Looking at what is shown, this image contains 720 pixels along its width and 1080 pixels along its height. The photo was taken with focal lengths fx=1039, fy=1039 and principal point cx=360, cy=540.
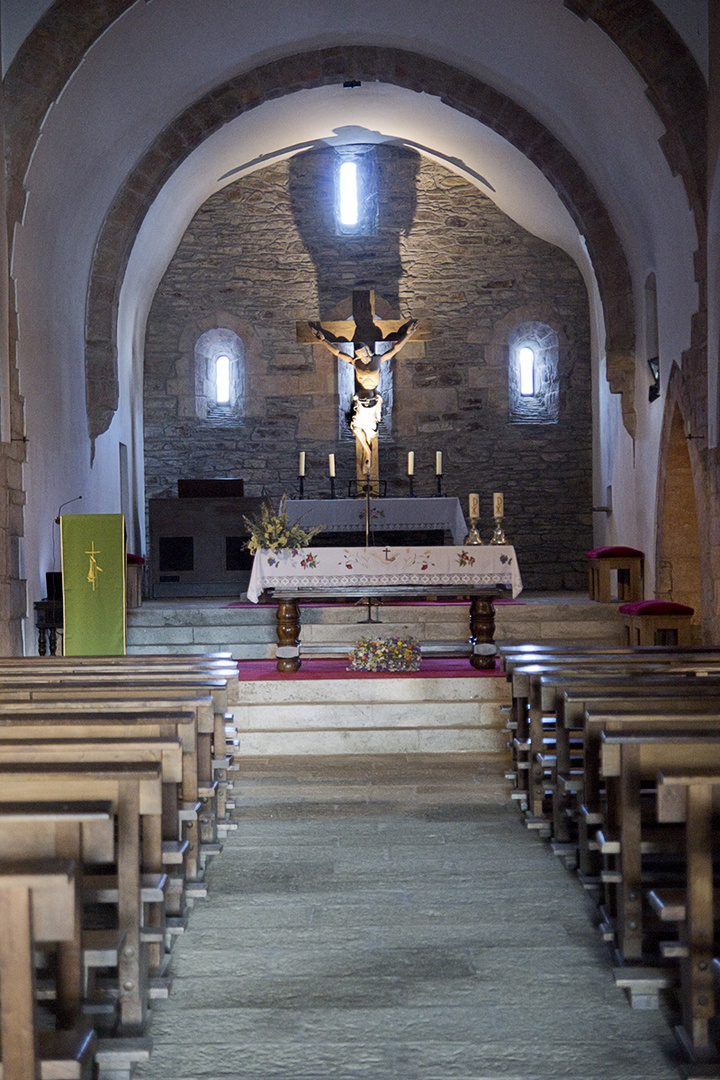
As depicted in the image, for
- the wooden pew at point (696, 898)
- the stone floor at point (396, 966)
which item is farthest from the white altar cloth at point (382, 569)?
the wooden pew at point (696, 898)

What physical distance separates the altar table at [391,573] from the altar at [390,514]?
3.02 m

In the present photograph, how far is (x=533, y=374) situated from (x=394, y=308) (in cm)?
200

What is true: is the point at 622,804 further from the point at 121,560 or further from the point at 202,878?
the point at 121,560

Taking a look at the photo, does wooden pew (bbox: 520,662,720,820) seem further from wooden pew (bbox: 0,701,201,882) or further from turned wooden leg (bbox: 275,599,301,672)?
turned wooden leg (bbox: 275,599,301,672)

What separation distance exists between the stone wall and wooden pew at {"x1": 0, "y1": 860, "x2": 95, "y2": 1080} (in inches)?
445

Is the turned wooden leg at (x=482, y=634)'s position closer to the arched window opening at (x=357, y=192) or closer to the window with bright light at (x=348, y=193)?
the arched window opening at (x=357, y=192)

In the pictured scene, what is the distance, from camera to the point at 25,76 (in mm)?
7660

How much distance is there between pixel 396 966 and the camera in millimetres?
2879

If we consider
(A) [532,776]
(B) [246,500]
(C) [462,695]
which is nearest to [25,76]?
(B) [246,500]

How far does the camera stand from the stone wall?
43.0ft

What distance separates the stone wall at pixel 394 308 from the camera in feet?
43.0

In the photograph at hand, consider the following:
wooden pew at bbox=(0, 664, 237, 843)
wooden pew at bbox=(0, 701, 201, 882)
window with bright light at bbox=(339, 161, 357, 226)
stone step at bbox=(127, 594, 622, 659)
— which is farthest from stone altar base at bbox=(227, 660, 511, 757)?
window with bright light at bbox=(339, 161, 357, 226)

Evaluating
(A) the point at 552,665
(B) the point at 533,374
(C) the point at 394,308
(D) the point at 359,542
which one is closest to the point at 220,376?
(C) the point at 394,308

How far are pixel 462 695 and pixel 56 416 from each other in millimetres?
4574
